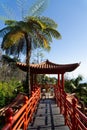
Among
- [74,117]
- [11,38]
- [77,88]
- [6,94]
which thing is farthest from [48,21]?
[74,117]

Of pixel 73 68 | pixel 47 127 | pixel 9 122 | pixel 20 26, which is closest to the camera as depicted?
pixel 9 122

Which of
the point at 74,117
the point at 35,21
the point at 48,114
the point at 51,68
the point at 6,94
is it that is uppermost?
the point at 35,21

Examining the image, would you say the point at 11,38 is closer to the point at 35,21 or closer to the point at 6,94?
the point at 35,21

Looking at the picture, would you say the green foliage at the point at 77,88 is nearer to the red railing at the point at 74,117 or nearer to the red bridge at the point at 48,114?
the red bridge at the point at 48,114

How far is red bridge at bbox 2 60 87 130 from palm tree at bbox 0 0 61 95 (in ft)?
5.82

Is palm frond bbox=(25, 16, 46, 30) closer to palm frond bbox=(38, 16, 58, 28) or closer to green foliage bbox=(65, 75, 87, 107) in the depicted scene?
palm frond bbox=(38, 16, 58, 28)

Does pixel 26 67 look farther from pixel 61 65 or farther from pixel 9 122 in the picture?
pixel 9 122

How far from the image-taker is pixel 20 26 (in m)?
18.1

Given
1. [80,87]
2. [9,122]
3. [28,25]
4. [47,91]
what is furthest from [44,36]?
[9,122]

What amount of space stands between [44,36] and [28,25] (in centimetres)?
266

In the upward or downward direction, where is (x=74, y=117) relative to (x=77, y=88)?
downward

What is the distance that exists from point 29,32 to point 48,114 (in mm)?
7290

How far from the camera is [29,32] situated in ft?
60.3

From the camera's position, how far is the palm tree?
715 inches
